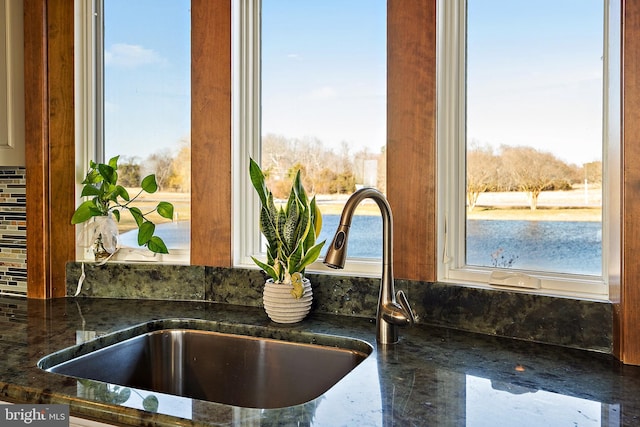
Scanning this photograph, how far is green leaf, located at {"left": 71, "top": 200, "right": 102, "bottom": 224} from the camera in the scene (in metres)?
1.97

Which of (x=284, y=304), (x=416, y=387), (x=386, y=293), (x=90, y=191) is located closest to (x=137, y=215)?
(x=90, y=191)

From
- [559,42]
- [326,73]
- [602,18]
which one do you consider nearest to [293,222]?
[326,73]

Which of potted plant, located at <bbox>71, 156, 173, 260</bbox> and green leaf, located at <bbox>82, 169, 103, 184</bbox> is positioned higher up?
green leaf, located at <bbox>82, 169, 103, 184</bbox>

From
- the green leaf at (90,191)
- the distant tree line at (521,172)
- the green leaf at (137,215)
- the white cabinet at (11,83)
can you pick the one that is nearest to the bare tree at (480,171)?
the distant tree line at (521,172)

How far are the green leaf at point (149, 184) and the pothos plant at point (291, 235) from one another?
0.48 m

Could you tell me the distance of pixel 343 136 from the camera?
188 cm

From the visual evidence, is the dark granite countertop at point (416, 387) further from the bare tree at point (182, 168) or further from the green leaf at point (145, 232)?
the bare tree at point (182, 168)

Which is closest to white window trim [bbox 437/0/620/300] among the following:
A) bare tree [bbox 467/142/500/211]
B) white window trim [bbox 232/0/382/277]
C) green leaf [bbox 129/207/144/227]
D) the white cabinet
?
bare tree [bbox 467/142/500/211]

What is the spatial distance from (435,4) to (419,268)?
30.2 inches

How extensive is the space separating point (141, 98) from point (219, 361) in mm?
1054

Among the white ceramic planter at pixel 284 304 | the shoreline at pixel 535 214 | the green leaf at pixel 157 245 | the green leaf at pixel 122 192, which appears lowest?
the white ceramic planter at pixel 284 304

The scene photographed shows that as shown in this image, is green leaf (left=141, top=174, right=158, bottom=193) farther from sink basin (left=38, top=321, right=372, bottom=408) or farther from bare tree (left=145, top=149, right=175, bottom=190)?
sink basin (left=38, top=321, right=372, bottom=408)

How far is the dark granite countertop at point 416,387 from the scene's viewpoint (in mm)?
1014

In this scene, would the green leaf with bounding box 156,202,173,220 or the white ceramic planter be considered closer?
the white ceramic planter
